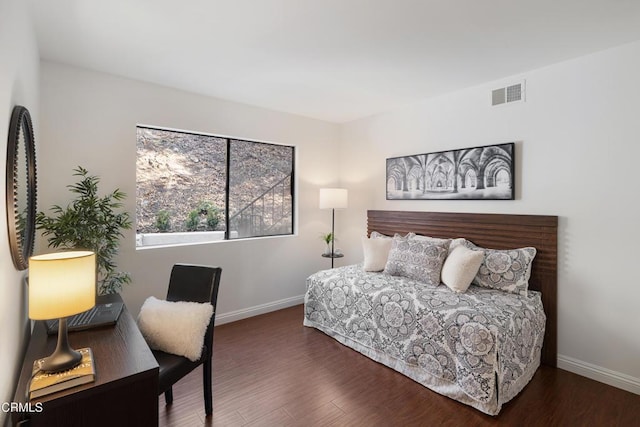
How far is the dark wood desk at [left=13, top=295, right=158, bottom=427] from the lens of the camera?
3.80 feet

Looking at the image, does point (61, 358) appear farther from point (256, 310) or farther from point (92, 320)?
point (256, 310)

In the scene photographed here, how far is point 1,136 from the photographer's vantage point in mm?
1249

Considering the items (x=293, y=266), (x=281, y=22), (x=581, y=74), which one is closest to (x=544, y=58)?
(x=581, y=74)

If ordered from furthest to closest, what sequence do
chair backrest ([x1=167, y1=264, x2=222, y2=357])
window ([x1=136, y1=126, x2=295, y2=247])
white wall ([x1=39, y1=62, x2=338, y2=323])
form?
window ([x1=136, y1=126, x2=295, y2=247]), white wall ([x1=39, y1=62, x2=338, y2=323]), chair backrest ([x1=167, y1=264, x2=222, y2=357])

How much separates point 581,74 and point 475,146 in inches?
37.3

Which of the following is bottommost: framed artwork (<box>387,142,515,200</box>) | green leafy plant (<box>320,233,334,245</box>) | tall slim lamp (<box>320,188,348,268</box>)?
green leafy plant (<box>320,233,334,245</box>)

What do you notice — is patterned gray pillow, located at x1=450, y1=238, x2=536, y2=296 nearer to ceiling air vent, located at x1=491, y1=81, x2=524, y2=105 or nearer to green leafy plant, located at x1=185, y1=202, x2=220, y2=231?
ceiling air vent, located at x1=491, y1=81, x2=524, y2=105

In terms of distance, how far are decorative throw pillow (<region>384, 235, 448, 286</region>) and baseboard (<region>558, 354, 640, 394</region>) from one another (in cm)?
119

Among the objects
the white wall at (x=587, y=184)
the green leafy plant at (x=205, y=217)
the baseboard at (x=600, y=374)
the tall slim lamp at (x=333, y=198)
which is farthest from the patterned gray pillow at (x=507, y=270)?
the green leafy plant at (x=205, y=217)

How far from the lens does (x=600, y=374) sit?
2.49 metres

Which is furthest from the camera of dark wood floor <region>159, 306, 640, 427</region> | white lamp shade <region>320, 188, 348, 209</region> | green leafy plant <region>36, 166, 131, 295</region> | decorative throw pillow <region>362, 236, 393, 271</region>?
white lamp shade <region>320, 188, 348, 209</region>

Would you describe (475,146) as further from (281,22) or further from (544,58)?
(281,22)

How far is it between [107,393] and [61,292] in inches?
17.0

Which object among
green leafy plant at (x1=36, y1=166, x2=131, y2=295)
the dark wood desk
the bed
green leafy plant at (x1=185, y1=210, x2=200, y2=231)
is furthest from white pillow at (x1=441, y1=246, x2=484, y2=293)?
green leafy plant at (x1=36, y1=166, x2=131, y2=295)
